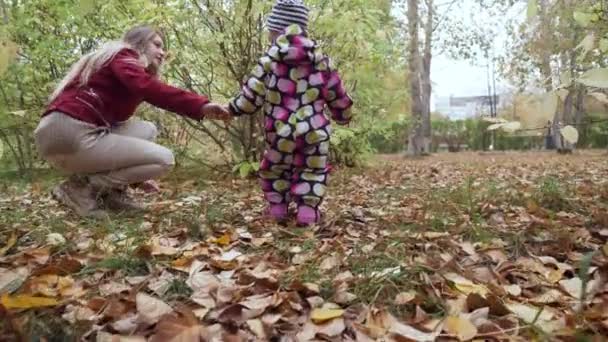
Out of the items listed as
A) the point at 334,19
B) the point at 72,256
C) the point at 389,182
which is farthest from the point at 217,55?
the point at 72,256

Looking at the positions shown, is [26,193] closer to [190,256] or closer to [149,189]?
[149,189]

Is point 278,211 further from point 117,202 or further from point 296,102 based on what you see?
point 117,202

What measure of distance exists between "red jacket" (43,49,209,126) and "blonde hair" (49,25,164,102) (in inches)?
1.1

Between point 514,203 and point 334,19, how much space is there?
8.60 ft

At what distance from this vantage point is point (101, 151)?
2.96 meters

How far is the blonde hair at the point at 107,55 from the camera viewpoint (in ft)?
9.50

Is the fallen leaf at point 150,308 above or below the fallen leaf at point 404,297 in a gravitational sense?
above

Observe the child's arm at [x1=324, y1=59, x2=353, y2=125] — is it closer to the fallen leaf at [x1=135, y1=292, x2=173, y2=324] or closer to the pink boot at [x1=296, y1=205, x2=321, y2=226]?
the pink boot at [x1=296, y1=205, x2=321, y2=226]

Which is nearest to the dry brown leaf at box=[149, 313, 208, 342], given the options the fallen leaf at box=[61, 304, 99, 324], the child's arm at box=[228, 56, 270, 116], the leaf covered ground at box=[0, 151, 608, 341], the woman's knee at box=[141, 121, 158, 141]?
the leaf covered ground at box=[0, 151, 608, 341]

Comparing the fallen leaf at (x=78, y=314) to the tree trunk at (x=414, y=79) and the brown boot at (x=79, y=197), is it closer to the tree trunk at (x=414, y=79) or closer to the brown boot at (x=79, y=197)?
the brown boot at (x=79, y=197)

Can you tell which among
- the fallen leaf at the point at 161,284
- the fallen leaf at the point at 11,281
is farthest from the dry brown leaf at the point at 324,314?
the fallen leaf at the point at 11,281

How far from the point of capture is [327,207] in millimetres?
3430

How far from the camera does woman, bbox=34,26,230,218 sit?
2760 mm

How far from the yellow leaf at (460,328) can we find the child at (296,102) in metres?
1.49
